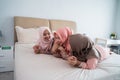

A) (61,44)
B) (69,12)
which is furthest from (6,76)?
(69,12)

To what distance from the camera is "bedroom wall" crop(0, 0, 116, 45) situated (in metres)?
2.83

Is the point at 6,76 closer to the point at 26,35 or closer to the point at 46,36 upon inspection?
the point at 26,35

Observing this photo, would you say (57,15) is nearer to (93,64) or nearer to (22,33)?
Result: (22,33)

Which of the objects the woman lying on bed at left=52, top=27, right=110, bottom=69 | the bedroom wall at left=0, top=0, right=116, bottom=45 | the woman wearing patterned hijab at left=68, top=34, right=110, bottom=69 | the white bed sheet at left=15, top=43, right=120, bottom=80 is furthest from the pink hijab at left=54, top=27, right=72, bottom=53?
the bedroom wall at left=0, top=0, right=116, bottom=45

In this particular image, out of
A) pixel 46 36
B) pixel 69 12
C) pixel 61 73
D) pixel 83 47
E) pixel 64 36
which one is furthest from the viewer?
pixel 69 12

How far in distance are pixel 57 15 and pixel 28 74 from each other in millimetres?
2433

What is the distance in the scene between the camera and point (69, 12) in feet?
11.3

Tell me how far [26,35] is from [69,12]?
142cm

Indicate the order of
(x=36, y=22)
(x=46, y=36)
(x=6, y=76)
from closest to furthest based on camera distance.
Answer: (x=46, y=36), (x=6, y=76), (x=36, y=22)

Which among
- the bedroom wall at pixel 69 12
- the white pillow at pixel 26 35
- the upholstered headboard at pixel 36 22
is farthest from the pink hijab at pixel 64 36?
the bedroom wall at pixel 69 12

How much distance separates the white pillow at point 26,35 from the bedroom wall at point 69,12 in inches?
14.0

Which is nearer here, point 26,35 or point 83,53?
point 83,53

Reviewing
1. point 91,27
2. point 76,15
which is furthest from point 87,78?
point 91,27

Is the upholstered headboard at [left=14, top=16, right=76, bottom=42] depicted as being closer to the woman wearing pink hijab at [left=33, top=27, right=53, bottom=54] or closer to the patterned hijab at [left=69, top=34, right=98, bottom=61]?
the woman wearing pink hijab at [left=33, top=27, right=53, bottom=54]
